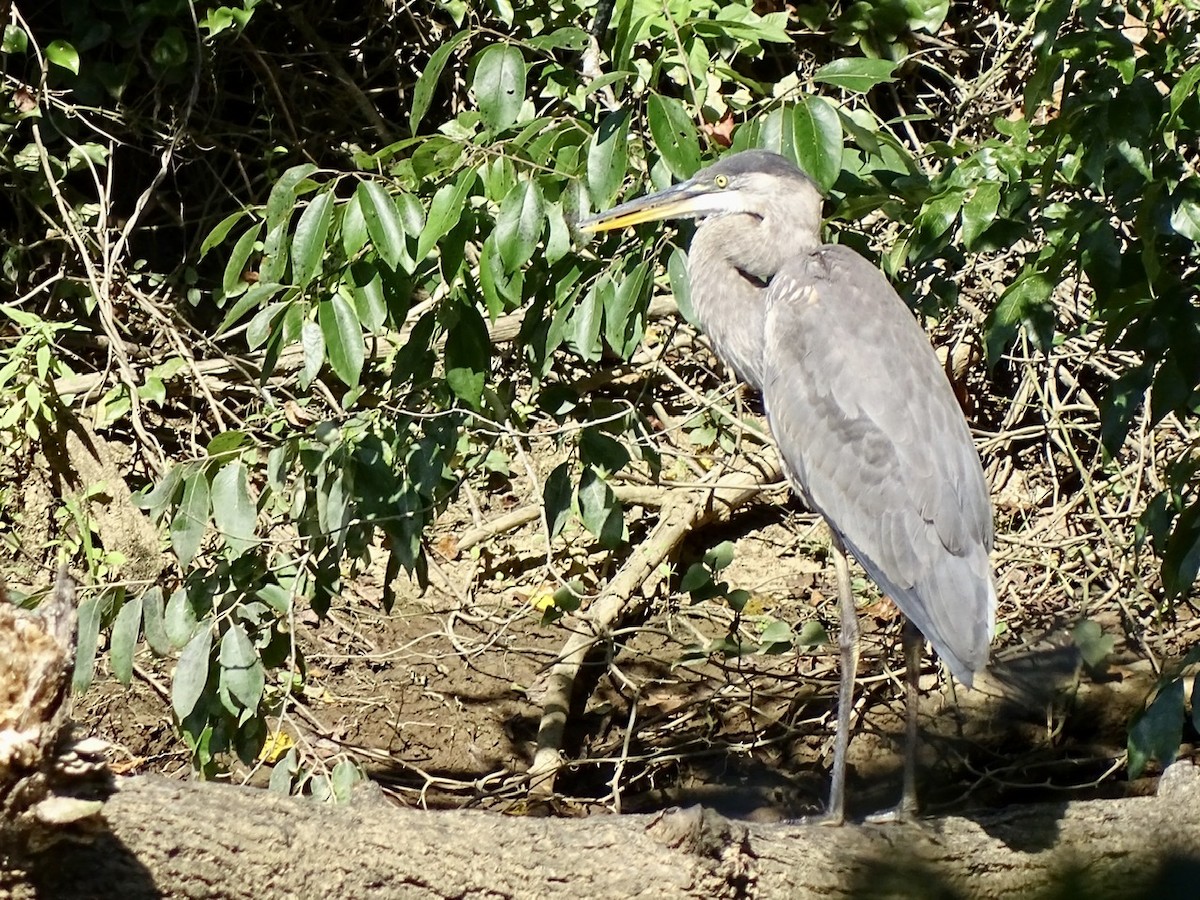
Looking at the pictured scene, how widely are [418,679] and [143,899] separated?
3.43 m

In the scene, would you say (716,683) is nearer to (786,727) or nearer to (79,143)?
(786,727)

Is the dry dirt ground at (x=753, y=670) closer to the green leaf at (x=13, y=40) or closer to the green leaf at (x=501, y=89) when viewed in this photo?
the green leaf at (x=13, y=40)

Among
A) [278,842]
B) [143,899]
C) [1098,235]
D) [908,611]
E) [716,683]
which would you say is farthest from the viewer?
[716,683]

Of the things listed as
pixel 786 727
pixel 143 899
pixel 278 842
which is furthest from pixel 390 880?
pixel 786 727

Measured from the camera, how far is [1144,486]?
521cm

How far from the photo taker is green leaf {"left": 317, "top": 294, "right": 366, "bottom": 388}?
3.08m

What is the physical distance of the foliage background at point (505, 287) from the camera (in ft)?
9.89

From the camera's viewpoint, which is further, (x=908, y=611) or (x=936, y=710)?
(x=936, y=710)

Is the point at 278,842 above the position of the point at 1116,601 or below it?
below

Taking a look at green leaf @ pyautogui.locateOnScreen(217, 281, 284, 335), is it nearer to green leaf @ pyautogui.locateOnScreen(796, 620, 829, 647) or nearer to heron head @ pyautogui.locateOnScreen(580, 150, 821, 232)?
heron head @ pyautogui.locateOnScreen(580, 150, 821, 232)

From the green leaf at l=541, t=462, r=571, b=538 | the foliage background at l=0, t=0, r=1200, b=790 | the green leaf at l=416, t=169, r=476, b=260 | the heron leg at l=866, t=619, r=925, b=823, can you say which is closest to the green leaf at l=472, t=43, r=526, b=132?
the foliage background at l=0, t=0, r=1200, b=790

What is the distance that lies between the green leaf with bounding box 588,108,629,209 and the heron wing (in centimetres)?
82

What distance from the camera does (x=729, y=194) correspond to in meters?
3.68

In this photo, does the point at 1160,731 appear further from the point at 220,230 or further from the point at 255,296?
the point at 220,230
